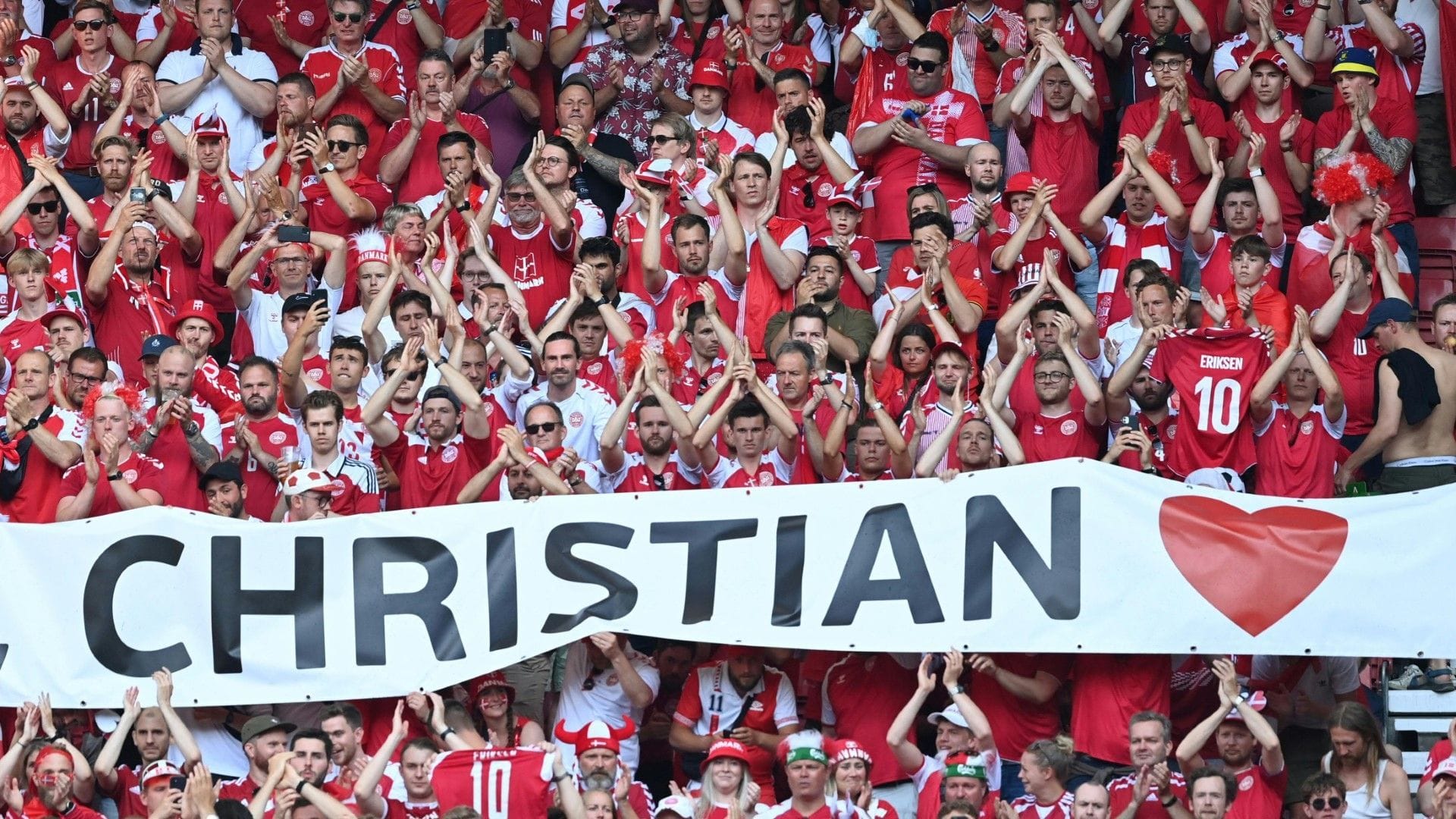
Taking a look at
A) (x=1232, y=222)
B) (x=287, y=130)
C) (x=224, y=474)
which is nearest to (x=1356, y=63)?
(x=1232, y=222)

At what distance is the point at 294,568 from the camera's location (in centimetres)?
1305

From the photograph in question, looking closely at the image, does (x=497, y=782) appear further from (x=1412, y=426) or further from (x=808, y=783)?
(x=1412, y=426)

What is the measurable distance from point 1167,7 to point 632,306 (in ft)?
12.7

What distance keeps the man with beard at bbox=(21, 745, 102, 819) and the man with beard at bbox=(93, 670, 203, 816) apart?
0.26m

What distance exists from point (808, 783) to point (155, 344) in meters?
4.43

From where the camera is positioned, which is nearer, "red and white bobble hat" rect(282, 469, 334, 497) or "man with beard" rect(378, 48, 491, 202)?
"red and white bobble hat" rect(282, 469, 334, 497)

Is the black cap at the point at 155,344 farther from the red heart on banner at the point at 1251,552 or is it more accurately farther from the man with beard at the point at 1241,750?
the man with beard at the point at 1241,750

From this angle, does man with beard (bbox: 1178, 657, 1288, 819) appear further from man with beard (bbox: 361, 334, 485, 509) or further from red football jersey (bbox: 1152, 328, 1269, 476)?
man with beard (bbox: 361, 334, 485, 509)

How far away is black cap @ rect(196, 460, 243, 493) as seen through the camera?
1348cm

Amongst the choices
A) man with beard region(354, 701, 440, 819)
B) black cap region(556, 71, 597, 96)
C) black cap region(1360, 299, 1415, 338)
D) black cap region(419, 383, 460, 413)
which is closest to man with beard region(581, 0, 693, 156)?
black cap region(556, 71, 597, 96)

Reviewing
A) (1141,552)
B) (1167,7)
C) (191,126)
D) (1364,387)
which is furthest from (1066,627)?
(191,126)

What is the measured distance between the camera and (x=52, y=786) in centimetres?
1245

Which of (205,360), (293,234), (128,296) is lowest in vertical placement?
(205,360)

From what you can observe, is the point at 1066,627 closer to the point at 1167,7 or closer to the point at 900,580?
the point at 900,580
